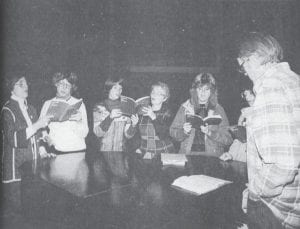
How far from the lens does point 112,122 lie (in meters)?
2.79

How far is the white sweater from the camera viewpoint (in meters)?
2.61

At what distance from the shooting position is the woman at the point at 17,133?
239 cm

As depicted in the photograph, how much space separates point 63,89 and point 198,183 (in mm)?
1806

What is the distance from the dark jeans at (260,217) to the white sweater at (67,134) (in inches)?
72.3

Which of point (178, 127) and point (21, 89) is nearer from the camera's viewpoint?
point (21, 89)

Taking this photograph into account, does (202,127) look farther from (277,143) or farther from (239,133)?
(277,143)

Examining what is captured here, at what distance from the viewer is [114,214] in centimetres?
123

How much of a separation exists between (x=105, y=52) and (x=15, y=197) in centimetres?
186

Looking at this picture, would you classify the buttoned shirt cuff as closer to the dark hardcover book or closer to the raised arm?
the raised arm

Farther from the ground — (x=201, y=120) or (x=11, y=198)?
(x=201, y=120)

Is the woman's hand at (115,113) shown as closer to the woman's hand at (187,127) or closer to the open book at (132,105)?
the open book at (132,105)

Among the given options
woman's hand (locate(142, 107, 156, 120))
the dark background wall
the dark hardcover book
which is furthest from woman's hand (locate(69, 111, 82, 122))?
the dark hardcover book

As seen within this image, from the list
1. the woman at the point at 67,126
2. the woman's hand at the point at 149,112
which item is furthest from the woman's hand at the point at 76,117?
the woman's hand at the point at 149,112

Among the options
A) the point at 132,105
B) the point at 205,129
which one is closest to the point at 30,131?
the point at 132,105
